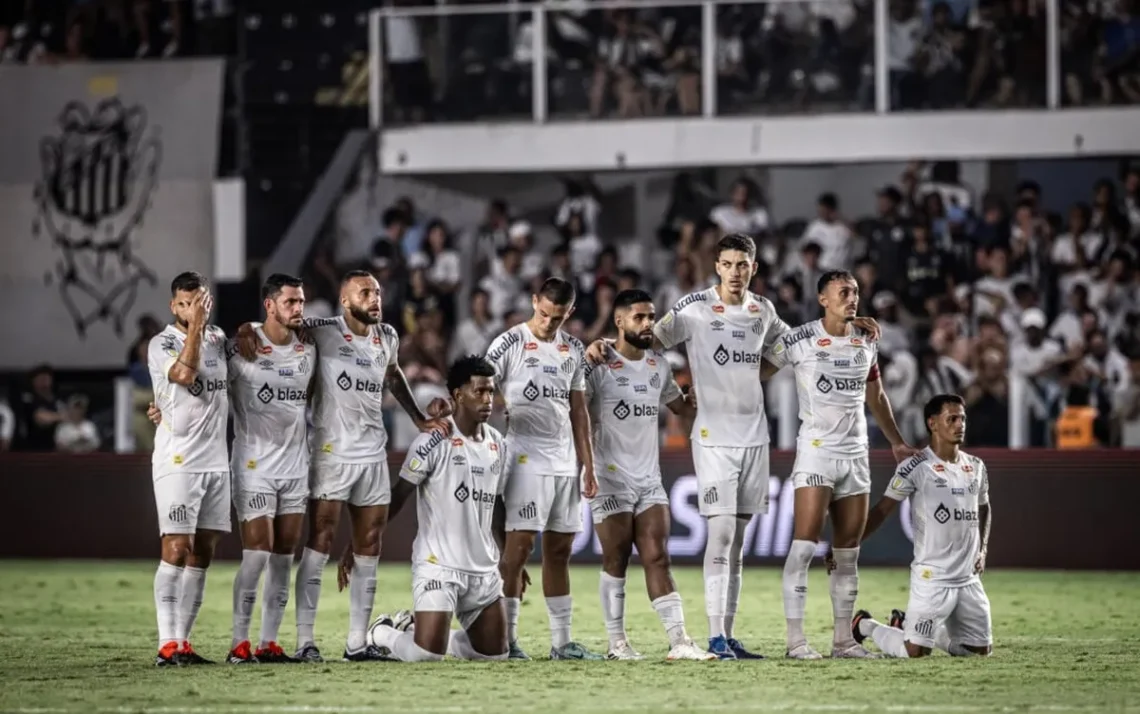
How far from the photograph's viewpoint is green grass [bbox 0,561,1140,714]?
31.6 ft

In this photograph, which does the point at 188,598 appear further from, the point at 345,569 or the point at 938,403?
the point at 938,403

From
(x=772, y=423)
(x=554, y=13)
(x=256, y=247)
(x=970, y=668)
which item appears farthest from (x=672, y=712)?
(x=256, y=247)

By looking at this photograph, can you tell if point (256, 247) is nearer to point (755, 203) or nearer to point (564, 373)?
point (755, 203)

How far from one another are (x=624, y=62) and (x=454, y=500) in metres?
12.9

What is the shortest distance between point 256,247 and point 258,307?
129 centimetres

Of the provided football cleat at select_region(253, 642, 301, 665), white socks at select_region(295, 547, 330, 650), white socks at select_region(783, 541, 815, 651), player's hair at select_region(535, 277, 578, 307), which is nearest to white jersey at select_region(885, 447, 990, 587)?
white socks at select_region(783, 541, 815, 651)

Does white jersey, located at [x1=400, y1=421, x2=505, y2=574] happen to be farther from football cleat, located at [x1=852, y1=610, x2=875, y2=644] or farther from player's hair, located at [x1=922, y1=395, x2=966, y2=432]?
player's hair, located at [x1=922, y1=395, x2=966, y2=432]

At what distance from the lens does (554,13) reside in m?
23.8

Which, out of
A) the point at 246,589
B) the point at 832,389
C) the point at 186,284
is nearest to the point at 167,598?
the point at 246,589

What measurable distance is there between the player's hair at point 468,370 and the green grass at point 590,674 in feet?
5.31

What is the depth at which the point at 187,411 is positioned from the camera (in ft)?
37.6

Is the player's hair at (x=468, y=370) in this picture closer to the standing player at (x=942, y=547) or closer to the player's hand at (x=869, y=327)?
the player's hand at (x=869, y=327)

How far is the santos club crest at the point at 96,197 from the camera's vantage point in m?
27.2

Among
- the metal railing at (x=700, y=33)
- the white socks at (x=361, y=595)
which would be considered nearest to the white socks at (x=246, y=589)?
the white socks at (x=361, y=595)
